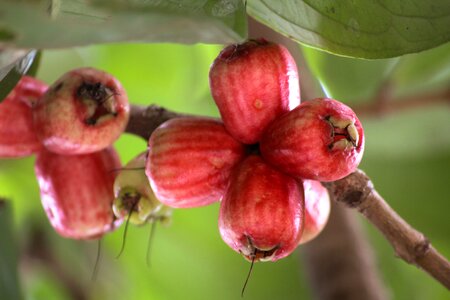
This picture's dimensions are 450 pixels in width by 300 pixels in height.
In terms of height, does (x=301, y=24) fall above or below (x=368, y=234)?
above

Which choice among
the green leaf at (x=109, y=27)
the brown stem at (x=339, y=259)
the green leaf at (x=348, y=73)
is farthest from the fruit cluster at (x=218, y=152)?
the green leaf at (x=348, y=73)

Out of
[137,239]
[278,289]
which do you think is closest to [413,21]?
[278,289]

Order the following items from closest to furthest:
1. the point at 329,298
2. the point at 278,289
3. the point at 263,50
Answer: the point at 263,50 → the point at 329,298 → the point at 278,289

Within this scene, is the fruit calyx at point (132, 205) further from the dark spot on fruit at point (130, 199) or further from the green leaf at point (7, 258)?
the green leaf at point (7, 258)

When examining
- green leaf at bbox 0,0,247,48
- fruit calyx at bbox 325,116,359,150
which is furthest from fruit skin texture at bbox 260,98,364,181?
green leaf at bbox 0,0,247,48

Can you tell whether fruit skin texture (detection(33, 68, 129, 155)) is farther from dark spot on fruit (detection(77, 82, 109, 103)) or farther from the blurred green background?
the blurred green background

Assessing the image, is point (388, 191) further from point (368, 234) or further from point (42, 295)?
point (42, 295)

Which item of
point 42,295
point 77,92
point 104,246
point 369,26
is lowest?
point 42,295
